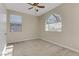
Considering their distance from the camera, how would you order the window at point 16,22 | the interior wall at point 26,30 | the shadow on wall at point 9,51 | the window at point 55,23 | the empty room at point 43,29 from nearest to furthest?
the shadow on wall at point 9,51, the empty room at point 43,29, the window at point 55,23, the interior wall at point 26,30, the window at point 16,22

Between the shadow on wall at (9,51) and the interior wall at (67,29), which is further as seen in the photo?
the interior wall at (67,29)

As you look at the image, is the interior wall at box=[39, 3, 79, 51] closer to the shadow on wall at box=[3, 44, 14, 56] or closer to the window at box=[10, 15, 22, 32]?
the window at box=[10, 15, 22, 32]

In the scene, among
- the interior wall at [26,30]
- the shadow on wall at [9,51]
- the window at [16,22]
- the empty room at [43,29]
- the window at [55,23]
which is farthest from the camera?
the window at [16,22]

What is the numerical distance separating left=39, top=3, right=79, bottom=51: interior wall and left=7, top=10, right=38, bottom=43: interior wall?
0.42m

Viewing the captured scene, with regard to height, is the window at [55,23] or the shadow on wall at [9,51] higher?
the window at [55,23]

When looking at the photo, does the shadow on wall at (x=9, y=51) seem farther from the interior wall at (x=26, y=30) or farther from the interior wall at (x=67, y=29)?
the interior wall at (x=67, y=29)

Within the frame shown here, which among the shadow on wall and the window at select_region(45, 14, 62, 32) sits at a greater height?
the window at select_region(45, 14, 62, 32)

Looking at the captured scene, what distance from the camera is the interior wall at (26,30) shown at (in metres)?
4.40

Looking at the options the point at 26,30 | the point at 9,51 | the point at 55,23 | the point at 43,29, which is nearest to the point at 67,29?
the point at 55,23

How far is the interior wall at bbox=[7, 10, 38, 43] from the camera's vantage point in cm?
440

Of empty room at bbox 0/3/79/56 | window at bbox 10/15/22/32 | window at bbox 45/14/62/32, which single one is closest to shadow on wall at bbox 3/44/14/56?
empty room at bbox 0/3/79/56

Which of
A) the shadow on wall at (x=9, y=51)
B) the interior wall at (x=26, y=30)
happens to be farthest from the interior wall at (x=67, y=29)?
the shadow on wall at (x=9, y=51)

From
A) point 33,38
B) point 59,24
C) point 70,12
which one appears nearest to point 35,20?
point 33,38

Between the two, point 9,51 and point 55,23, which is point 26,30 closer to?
point 55,23
